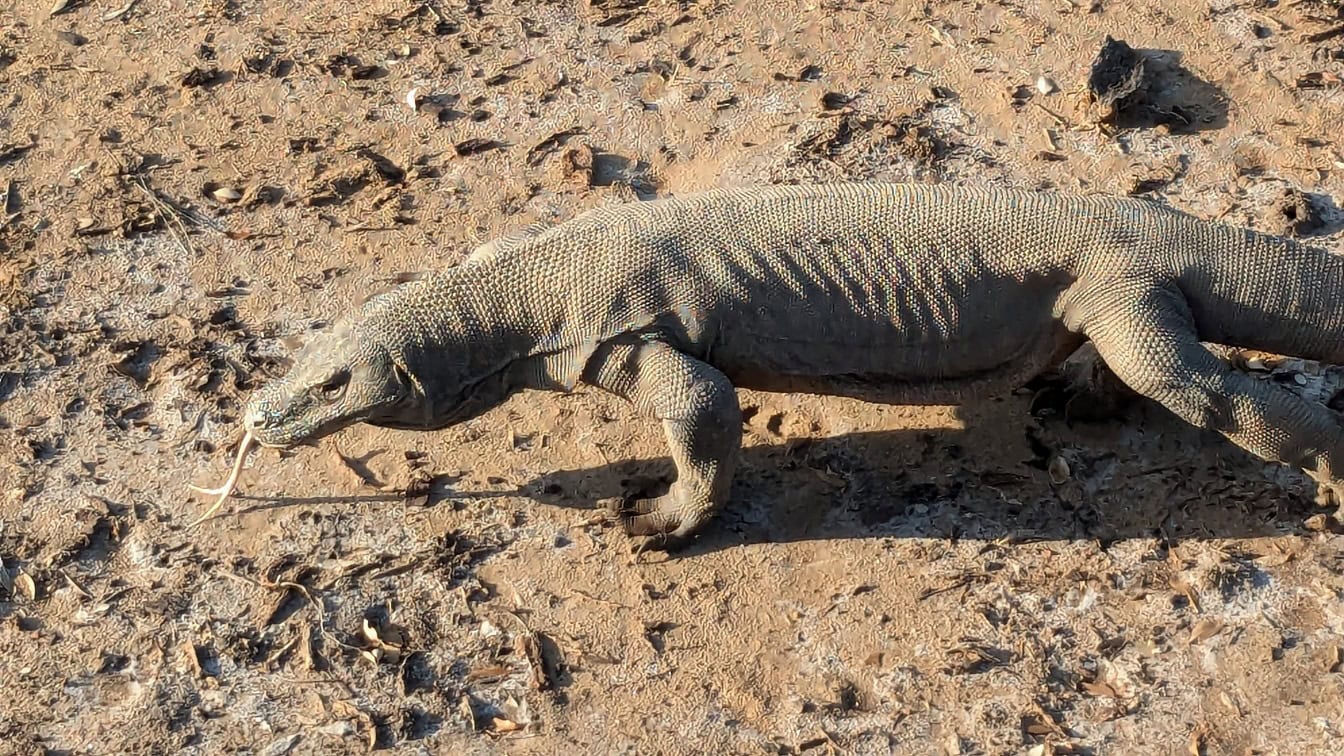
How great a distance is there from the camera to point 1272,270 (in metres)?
5.32

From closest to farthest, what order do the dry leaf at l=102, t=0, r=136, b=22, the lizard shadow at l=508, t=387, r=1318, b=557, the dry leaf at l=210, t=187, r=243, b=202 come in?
the lizard shadow at l=508, t=387, r=1318, b=557 → the dry leaf at l=210, t=187, r=243, b=202 → the dry leaf at l=102, t=0, r=136, b=22

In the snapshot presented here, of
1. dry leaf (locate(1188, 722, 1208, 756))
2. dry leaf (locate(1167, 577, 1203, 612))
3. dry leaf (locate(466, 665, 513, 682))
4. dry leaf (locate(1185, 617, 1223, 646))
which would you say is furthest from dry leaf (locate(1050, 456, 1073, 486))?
dry leaf (locate(466, 665, 513, 682))

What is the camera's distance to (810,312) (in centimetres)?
528

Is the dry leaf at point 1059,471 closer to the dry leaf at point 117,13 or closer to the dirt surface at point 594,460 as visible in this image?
the dirt surface at point 594,460

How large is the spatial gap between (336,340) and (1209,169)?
5.57 metres

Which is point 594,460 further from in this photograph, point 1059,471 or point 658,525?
point 1059,471

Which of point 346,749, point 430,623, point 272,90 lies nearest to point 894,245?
point 430,623

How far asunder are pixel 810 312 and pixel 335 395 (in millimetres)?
2135

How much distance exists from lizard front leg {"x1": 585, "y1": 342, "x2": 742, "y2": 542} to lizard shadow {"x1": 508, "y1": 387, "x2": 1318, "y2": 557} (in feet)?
1.24

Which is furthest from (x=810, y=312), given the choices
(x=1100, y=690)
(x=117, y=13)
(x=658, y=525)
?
(x=117, y=13)

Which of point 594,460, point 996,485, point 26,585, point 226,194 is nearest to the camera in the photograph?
point 26,585

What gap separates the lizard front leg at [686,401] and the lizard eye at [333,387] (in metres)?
1.06

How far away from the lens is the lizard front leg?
204 inches

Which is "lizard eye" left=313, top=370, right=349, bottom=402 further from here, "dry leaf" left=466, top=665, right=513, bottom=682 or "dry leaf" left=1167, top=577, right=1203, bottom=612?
"dry leaf" left=1167, top=577, right=1203, bottom=612
